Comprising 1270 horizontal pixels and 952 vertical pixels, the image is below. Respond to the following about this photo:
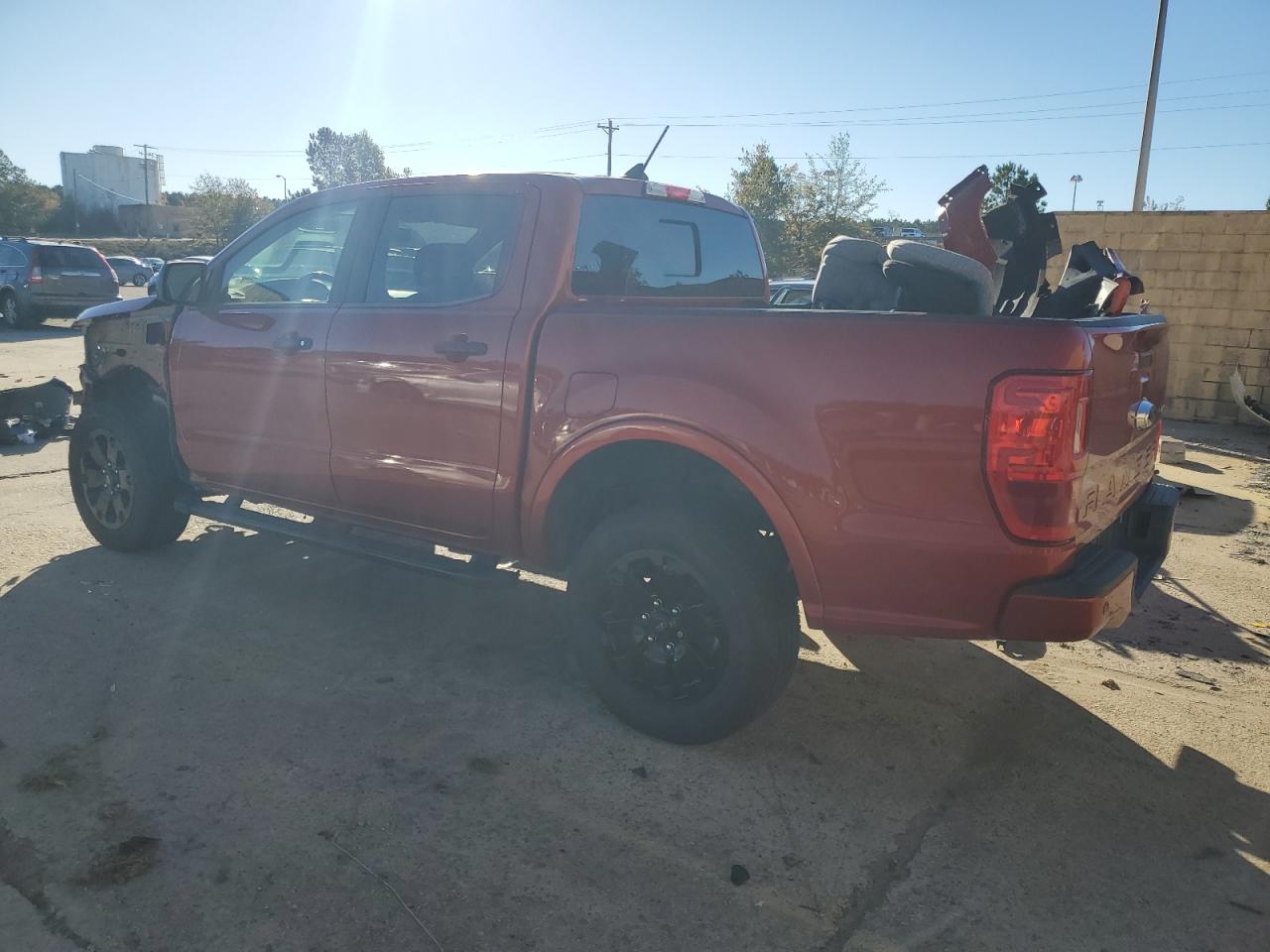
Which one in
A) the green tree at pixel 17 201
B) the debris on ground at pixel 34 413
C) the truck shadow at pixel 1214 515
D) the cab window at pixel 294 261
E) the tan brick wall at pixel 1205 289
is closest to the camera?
the cab window at pixel 294 261

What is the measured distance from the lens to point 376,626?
4.26 m

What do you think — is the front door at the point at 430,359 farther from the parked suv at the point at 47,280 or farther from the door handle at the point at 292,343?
the parked suv at the point at 47,280

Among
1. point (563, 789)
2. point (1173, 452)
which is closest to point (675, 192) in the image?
point (563, 789)

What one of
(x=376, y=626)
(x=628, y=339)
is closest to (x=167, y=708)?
(x=376, y=626)

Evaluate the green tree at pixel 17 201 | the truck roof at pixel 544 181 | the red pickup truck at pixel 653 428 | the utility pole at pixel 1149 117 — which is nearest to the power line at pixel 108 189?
the green tree at pixel 17 201

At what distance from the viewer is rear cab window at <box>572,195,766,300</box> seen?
11.8 ft

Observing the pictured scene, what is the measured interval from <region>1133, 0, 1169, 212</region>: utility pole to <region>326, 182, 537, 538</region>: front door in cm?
1605

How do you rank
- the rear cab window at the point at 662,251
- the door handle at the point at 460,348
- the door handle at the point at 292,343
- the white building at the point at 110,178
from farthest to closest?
the white building at the point at 110,178
the door handle at the point at 292,343
the rear cab window at the point at 662,251
the door handle at the point at 460,348

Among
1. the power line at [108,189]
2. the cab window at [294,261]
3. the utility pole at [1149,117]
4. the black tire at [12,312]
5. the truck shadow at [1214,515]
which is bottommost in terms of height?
the truck shadow at [1214,515]

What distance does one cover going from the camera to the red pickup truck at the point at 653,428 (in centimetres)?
254

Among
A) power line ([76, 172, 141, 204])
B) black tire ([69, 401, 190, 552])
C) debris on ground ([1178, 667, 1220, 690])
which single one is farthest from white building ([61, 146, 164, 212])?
debris on ground ([1178, 667, 1220, 690])

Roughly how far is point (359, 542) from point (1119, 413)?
9.99ft

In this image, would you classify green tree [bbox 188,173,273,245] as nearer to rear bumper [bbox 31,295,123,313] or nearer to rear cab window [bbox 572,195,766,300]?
rear bumper [bbox 31,295,123,313]

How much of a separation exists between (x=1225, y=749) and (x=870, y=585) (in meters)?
1.64
